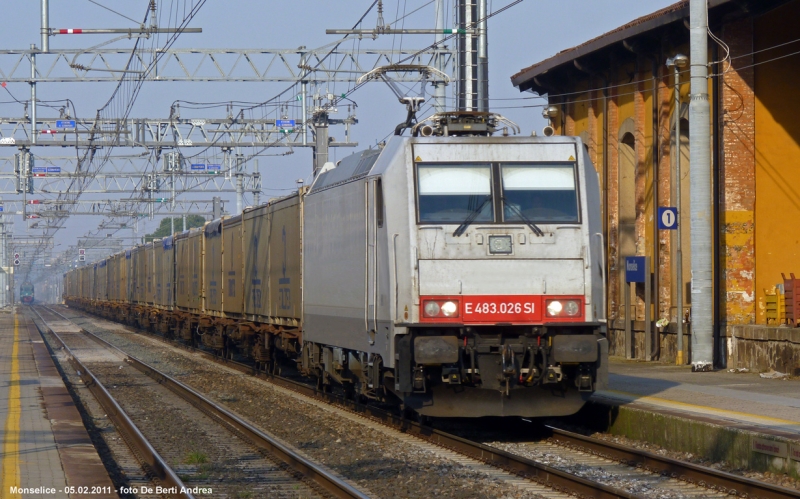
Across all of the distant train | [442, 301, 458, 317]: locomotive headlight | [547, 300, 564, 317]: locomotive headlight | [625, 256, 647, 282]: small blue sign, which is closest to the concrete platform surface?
[547, 300, 564, 317]: locomotive headlight

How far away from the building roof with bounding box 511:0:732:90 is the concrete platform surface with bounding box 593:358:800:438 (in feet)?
20.7

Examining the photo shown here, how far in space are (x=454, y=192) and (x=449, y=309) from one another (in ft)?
4.25

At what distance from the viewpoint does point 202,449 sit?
12188 millimetres

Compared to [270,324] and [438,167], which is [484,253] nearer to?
[438,167]

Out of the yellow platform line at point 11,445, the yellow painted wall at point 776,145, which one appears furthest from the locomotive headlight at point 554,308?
the yellow painted wall at point 776,145

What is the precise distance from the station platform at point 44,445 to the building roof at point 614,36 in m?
12.4

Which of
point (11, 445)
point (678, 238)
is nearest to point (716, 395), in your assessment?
point (678, 238)

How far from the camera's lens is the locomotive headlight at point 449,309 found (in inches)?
438

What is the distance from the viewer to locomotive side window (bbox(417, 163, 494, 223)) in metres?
11.4

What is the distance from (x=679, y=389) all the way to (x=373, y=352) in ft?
16.4

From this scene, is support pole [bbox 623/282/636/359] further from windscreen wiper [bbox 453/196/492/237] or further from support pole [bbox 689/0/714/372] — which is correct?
windscreen wiper [bbox 453/196/492/237]

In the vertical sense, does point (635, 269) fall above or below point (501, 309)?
above

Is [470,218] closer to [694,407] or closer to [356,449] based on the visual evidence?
[356,449]

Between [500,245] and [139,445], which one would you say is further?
[139,445]
